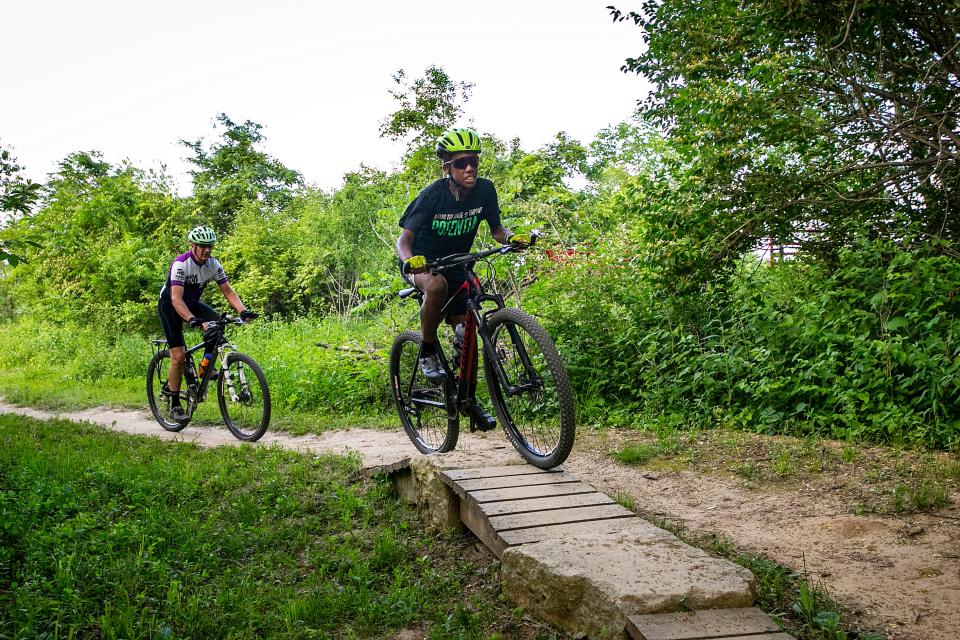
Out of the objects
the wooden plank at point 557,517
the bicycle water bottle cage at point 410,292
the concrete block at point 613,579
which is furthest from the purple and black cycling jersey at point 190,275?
the concrete block at point 613,579

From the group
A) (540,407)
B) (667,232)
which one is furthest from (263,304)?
(540,407)

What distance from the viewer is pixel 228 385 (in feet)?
25.3

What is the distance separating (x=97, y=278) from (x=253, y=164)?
16.5 m

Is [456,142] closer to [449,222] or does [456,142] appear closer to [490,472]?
[449,222]

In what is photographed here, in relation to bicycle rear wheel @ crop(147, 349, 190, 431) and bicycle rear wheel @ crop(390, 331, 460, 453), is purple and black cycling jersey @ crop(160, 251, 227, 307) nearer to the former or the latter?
bicycle rear wheel @ crop(147, 349, 190, 431)

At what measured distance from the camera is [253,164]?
32438mm

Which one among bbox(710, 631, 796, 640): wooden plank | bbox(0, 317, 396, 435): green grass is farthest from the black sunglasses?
bbox(0, 317, 396, 435): green grass

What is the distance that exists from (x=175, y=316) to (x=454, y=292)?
4590 mm

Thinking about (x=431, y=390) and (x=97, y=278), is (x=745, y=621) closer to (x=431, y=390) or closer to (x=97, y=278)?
(x=431, y=390)

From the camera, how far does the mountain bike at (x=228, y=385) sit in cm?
747

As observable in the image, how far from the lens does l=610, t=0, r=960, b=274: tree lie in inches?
216

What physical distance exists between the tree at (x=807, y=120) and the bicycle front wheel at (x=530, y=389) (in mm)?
2661

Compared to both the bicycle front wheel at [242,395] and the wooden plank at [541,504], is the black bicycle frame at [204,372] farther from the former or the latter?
the wooden plank at [541,504]

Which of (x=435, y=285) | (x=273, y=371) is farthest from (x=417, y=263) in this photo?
(x=273, y=371)
